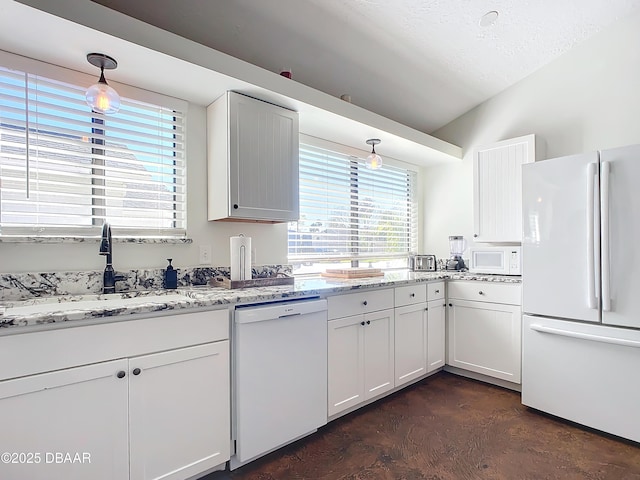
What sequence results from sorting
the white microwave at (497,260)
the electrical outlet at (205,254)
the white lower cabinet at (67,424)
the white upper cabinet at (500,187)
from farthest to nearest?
the white upper cabinet at (500,187) < the white microwave at (497,260) < the electrical outlet at (205,254) < the white lower cabinet at (67,424)

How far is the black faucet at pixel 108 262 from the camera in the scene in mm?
1847

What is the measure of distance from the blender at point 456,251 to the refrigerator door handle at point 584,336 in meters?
1.28

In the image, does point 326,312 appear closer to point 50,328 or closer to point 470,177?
point 50,328

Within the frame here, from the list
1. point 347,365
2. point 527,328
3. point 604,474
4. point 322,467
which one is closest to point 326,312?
point 347,365

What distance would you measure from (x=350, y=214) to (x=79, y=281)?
2313 mm

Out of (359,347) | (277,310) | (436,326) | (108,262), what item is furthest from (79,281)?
(436,326)

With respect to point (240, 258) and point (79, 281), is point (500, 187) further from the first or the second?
point (79, 281)

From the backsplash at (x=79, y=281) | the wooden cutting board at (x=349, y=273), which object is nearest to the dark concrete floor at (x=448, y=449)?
the wooden cutting board at (x=349, y=273)

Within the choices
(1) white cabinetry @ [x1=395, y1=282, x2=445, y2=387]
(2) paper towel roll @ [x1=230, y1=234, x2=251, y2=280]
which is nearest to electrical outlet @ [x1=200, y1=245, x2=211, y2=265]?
(2) paper towel roll @ [x1=230, y1=234, x2=251, y2=280]

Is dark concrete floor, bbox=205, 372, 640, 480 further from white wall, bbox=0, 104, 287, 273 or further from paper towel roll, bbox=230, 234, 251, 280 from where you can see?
white wall, bbox=0, 104, 287, 273

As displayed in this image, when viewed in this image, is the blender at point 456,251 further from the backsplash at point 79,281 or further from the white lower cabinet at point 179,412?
the white lower cabinet at point 179,412

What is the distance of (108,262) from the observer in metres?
1.91

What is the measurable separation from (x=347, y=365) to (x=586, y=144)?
2784mm

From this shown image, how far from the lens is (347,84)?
2.82 meters
